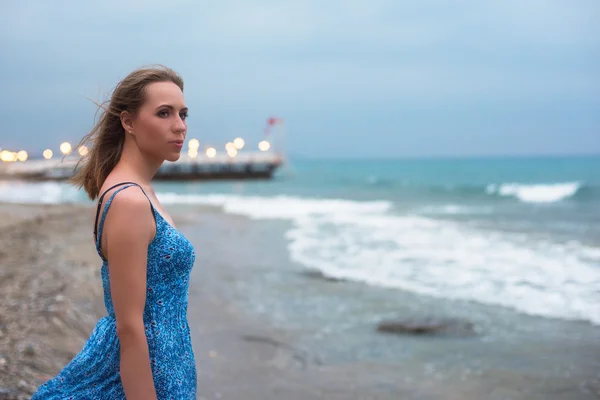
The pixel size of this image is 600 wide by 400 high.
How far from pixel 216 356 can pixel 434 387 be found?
207cm

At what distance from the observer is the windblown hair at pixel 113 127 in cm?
172

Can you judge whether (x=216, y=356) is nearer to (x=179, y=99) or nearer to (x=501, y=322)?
(x=501, y=322)

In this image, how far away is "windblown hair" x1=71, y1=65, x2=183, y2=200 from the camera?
1724 millimetres

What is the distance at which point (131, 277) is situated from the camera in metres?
1.53

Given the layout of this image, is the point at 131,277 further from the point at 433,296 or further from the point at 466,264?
the point at 466,264

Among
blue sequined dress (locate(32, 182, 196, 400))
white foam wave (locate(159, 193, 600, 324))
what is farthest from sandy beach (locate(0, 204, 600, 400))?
blue sequined dress (locate(32, 182, 196, 400))

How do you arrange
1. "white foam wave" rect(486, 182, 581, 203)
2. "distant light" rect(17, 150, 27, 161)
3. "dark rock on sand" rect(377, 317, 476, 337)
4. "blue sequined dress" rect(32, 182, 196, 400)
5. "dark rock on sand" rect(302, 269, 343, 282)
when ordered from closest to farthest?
"blue sequined dress" rect(32, 182, 196, 400)
"dark rock on sand" rect(377, 317, 476, 337)
"dark rock on sand" rect(302, 269, 343, 282)
"distant light" rect(17, 150, 27, 161)
"white foam wave" rect(486, 182, 581, 203)

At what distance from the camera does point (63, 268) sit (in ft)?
28.9

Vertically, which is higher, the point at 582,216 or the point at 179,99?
the point at 179,99

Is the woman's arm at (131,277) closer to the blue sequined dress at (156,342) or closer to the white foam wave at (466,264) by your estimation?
the blue sequined dress at (156,342)

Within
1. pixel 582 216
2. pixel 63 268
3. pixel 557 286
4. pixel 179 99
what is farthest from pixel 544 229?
pixel 179 99

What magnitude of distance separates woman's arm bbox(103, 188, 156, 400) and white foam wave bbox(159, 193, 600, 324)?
23.1 feet

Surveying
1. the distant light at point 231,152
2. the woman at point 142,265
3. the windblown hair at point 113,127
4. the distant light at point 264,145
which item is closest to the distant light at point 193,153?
the distant light at point 231,152

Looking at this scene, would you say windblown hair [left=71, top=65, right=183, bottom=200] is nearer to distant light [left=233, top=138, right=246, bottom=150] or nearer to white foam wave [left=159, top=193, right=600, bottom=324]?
white foam wave [left=159, top=193, right=600, bottom=324]
